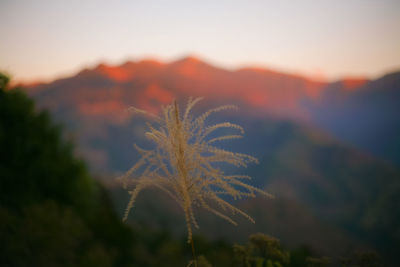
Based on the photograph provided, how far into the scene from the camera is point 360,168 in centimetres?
16000

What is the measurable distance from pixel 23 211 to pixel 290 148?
185 metres

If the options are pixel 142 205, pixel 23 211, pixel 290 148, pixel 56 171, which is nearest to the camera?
pixel 23 211

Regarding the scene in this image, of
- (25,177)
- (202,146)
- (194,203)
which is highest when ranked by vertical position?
(202,146)

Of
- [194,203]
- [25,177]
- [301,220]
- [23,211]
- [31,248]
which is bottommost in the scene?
[301,220]

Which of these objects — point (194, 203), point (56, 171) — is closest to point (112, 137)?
point (56, 171)

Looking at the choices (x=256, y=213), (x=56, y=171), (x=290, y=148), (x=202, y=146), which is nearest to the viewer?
(x=202, y=146)

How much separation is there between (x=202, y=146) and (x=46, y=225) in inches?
367

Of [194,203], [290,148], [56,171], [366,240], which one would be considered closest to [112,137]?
[290,148]

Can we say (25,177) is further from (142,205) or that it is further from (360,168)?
(360,168)

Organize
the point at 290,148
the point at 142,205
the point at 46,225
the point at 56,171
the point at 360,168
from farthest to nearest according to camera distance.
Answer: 1. the point at 290,148
2. the point at 360,168
3. the point at 142,205
4. the point at 56,171
5. the point at 46,225

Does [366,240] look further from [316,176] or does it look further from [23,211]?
[23,211]

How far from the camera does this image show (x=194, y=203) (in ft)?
8.81

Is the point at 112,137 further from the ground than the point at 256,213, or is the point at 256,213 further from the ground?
the point at 112,137

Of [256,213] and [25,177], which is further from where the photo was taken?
[256,213]
